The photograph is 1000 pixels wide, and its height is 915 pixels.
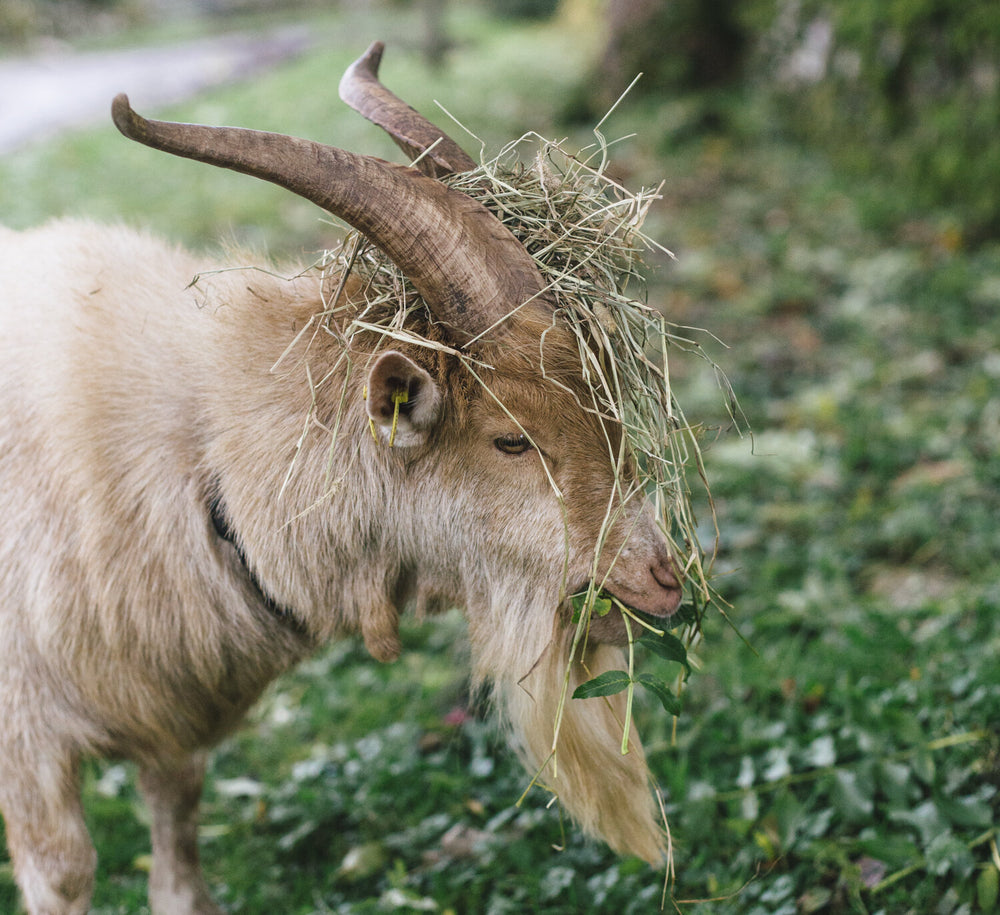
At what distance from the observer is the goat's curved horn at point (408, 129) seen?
2592 millimetres

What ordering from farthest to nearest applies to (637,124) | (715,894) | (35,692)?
(637,124)
(715,894)
(35,692)

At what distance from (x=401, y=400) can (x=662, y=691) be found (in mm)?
917

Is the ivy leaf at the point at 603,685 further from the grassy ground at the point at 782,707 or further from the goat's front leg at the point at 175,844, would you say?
the goat's front leg at the point at 175,844

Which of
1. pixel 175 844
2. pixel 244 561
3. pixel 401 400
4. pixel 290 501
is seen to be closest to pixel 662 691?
pixel 401 400

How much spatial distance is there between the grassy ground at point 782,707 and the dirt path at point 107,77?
9.42m

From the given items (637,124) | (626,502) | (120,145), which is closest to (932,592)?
(626,502)

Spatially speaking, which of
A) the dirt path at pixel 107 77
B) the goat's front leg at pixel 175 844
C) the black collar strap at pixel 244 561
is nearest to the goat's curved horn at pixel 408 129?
the black collar strap at pixel 244 561

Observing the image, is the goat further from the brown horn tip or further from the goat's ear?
the brown horn tip

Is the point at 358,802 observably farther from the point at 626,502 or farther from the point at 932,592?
the point at 932,592

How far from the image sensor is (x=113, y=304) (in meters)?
2.74

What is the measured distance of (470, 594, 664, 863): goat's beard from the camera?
2.58 meters

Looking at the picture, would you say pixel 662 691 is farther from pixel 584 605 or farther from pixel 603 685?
pixel 584 605

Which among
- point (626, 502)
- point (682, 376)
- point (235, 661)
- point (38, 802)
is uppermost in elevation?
point (682, 376)

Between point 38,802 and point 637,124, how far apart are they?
10575 millimetres
